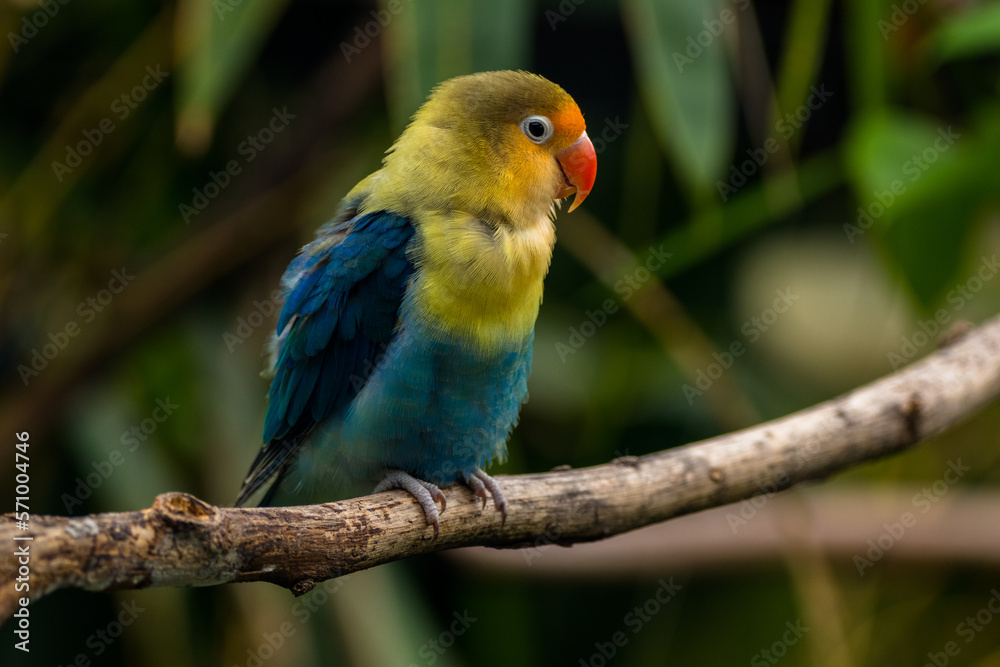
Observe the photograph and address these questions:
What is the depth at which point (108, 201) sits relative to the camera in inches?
146

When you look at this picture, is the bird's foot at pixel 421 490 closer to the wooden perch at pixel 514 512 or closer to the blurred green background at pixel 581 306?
the wooden perch at pixel 514 512

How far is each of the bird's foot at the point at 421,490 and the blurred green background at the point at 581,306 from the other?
43.4 inches

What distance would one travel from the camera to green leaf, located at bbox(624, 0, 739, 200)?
2.54m

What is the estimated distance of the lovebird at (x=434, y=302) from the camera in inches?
77.9

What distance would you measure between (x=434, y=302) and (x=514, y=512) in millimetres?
529

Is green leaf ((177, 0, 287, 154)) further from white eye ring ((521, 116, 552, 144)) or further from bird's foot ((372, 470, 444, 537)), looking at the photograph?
bird's foot ((372, 470, 444, 537))

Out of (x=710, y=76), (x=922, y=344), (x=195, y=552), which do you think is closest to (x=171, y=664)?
(x=195, y=552)

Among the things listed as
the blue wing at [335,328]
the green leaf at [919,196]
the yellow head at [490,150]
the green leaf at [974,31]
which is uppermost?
the green leaf at [974,31]

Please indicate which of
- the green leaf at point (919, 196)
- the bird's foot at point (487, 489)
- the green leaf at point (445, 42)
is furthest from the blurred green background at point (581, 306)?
the bird's foot at point (487, 489)

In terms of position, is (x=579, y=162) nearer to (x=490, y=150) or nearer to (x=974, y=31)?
(x=490, y=150)

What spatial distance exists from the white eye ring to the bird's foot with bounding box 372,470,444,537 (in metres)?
0.92

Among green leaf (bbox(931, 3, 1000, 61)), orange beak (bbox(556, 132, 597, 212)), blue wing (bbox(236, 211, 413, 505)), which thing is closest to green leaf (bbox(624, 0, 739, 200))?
orange beak (bbox(556, 132, 597, 212))

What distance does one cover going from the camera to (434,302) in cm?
197

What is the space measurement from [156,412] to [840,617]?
124 inches
